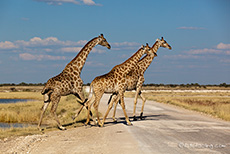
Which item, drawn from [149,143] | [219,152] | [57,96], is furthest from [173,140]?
[57,96]

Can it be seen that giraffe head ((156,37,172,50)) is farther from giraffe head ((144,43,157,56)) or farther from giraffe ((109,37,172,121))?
giraffe head ((144,43,157,56))

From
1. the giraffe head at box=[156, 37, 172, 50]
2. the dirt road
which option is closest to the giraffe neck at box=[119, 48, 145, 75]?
the giraffe head at box=[156, 37, 172, 50]

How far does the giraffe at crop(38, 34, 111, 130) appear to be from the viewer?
1405 centimetres

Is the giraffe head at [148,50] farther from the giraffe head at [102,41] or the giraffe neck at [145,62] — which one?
the giraffe head at [102,41]

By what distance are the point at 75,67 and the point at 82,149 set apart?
20.1 ft

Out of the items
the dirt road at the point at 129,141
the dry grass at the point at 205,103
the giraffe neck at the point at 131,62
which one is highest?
the giraffe neck at the point at 131,62

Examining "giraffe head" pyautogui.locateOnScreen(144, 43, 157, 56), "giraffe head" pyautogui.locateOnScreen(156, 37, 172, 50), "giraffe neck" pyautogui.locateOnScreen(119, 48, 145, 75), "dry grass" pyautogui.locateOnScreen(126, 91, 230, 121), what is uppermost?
"giraffe head" pyautogui.locateOnScreen(156, 37, 172, 50)

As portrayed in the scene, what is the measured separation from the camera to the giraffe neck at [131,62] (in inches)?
639

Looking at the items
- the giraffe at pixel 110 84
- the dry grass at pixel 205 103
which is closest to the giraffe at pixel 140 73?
the giraffe at pixel 110 84

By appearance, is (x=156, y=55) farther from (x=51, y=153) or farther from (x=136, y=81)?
(x=51, y=153)

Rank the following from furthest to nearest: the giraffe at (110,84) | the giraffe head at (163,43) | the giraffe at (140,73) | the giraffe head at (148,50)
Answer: the giraffe head at (163,43) < the giraffe head at (148,50) < the giraffe at (140,73) < the giraffe at (110,84)

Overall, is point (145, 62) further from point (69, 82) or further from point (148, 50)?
point (69, 82)

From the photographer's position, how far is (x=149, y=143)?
10406 mm

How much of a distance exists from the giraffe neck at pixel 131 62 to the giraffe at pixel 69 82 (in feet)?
3.90
